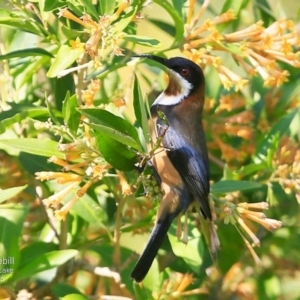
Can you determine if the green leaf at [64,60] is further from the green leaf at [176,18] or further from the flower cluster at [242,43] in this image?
the flower cluster at [242,43]

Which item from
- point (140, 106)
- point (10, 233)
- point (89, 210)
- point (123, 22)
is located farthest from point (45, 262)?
point (123, 22)

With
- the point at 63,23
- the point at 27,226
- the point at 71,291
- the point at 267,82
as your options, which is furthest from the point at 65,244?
the point at 267,82

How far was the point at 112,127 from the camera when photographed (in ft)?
7.09

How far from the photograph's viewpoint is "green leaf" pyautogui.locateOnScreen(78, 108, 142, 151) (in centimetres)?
205

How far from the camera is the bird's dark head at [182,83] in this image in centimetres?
301

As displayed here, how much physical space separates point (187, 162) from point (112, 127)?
0.74m

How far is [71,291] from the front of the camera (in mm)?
2455

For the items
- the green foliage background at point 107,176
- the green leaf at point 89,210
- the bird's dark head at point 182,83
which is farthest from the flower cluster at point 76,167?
the bird's dark head at point 182,83

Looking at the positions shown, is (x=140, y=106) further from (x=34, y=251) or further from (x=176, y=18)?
(x=34, y=251)

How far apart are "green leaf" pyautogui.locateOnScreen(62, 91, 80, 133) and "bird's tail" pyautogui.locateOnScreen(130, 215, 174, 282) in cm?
55

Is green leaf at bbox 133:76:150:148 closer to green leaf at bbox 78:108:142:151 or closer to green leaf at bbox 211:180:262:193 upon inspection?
green leaf at bbox 78:108:142:151

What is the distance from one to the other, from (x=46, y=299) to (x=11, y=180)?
48 centimetres

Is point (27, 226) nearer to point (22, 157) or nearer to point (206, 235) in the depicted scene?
point (22, 157)

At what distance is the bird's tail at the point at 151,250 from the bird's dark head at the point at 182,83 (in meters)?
0.67
